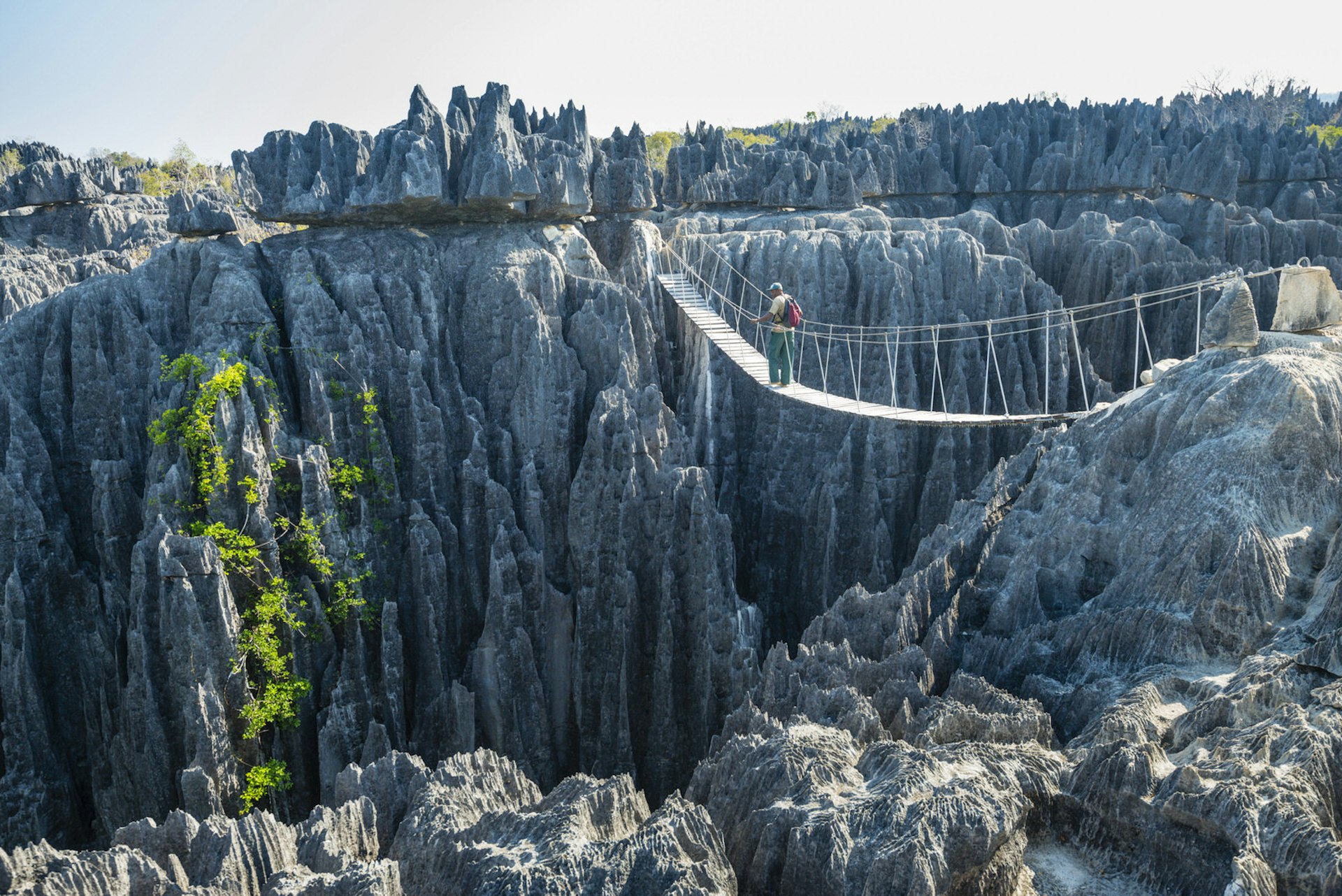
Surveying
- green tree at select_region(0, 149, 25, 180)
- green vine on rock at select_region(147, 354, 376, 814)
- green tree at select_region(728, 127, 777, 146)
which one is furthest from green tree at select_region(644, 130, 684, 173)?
green vine on rock at select_region(147, 354, 376, 814)

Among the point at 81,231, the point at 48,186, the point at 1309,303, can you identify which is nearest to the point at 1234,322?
the point at 1309,303

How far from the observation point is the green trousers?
63.5 ft

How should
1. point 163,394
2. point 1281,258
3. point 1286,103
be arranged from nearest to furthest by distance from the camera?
point 163,394 < point 1281,258 < point 1286,103

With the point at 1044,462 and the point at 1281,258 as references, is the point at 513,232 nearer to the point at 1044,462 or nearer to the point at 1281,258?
the point at 1044,462

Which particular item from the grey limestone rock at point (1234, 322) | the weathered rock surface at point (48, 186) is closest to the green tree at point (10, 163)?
the weathered rock surface at point (48, 186)

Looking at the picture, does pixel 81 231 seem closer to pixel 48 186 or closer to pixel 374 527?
pixel 48 186

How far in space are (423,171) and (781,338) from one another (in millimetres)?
8530

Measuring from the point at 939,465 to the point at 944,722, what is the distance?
11238 millimetres

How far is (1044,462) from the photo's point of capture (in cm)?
1414

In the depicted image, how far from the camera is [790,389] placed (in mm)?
19422

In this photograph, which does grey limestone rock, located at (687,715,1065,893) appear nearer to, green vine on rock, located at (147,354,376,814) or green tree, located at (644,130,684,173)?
green vine on rock, located at (147,354,376,814)

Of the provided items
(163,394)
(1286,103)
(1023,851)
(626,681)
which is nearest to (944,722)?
(1023,851)

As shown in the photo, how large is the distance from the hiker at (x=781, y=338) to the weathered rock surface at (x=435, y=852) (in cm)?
1045

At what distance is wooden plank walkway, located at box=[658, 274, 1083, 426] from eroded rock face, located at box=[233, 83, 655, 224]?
3200mm
